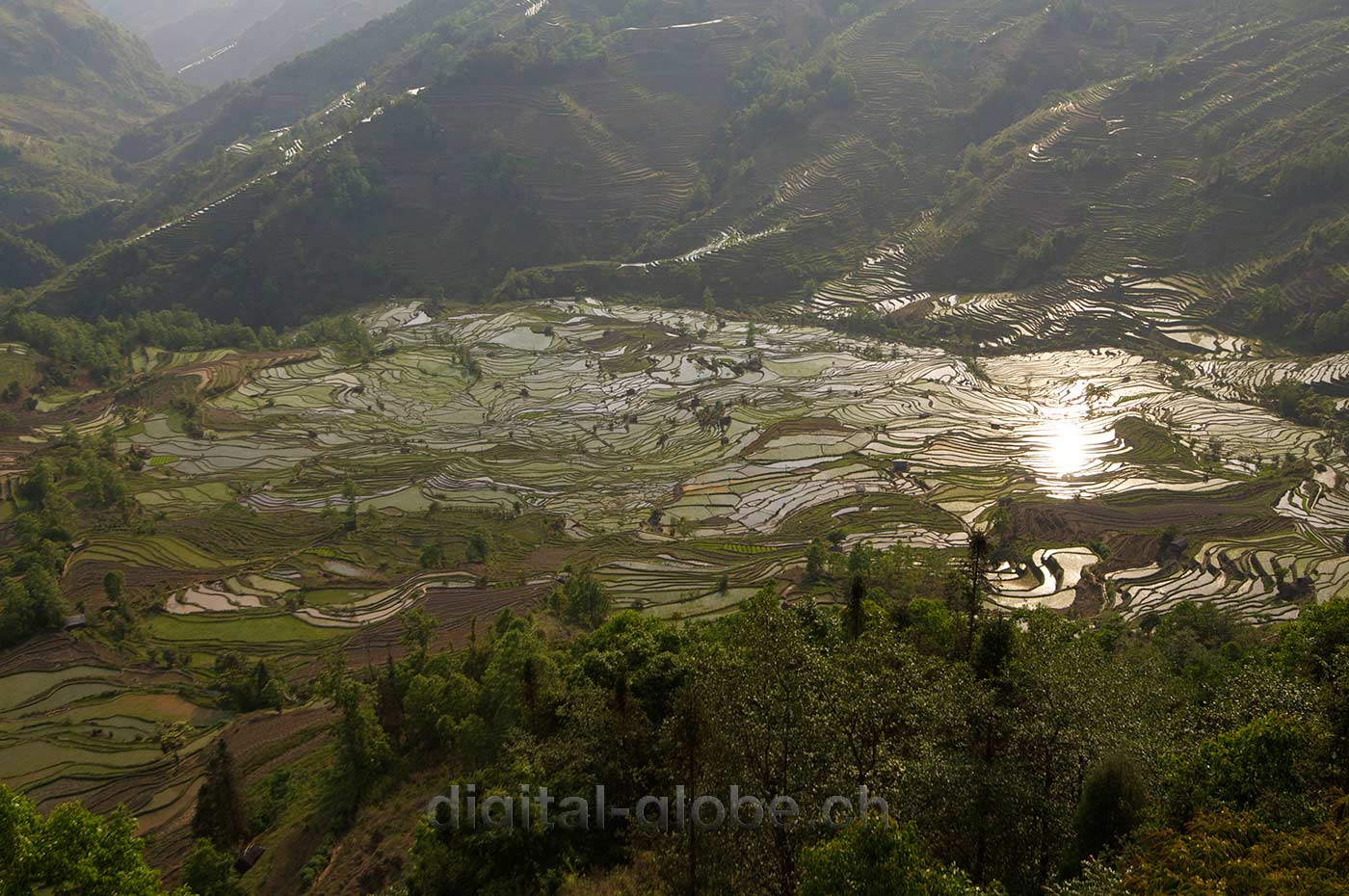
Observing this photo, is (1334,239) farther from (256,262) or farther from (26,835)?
(256,262)

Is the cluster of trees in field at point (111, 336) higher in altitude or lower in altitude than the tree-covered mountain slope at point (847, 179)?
lower

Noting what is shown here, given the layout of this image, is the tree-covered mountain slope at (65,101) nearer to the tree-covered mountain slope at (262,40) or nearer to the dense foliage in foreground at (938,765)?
the tree-covered mountain slope at (262,40)

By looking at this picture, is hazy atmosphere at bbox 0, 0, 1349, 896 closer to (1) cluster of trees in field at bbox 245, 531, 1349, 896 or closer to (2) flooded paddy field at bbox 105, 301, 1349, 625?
(1) cluster of trees in field at bbox 245, 531, 1349, 896

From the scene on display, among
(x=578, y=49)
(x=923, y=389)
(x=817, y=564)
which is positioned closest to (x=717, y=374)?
(x=923, y=389)

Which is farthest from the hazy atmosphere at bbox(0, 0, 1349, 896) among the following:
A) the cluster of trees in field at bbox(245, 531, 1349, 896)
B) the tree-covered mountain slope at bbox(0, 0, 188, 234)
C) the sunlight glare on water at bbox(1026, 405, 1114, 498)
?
the tree-covered mountain slope at bbox(0, 0, 188, 234)

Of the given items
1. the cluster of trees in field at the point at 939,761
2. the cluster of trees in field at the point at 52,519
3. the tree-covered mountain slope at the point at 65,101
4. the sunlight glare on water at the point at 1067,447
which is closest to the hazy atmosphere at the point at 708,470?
the cluster of trees in field at the point at 939,761
